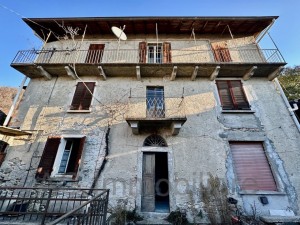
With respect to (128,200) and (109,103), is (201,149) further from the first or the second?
(109,103)

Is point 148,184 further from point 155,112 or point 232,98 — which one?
point 232,98

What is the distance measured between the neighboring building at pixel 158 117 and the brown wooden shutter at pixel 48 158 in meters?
0.04

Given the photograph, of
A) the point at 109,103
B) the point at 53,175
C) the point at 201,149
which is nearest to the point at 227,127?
the point at 201,149

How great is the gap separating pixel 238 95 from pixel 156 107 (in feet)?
14.1

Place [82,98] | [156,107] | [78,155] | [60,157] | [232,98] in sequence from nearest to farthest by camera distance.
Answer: [78,155] < [60,157] < [156,107] < [232,98] < [82,98]

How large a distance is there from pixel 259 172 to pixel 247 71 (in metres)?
5.09

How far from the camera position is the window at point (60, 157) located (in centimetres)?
698

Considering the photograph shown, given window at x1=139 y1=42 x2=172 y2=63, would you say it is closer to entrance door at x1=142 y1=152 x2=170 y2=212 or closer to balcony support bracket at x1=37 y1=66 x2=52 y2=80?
balcony support bracket at x1=37 y1=66 x2=52 y2=80

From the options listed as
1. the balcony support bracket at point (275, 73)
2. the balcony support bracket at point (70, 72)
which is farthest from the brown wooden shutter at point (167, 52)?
the balcony support bracket at point (275, 73)

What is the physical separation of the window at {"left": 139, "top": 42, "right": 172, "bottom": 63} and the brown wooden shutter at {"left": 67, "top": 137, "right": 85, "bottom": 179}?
557 cm

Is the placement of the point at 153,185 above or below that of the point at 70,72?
below

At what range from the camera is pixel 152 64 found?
8703 mm

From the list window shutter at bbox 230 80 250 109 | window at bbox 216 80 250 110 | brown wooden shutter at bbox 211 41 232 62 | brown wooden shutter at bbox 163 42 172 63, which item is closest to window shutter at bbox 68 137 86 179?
brown wooden shutter at bbox 163 42 172 63

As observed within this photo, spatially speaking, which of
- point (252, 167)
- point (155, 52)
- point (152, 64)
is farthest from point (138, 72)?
point (252, 167)
